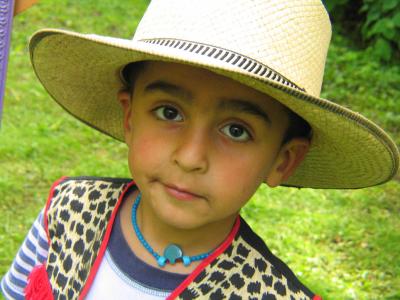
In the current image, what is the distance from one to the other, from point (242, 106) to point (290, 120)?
18cm

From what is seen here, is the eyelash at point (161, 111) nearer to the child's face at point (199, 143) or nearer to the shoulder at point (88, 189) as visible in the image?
the child's face at point (199, 143)

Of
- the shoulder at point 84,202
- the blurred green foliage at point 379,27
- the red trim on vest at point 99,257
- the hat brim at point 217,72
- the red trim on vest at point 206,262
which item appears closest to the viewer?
the hat brim at point 217,72

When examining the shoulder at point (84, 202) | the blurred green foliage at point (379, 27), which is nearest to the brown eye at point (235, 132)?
the shoulder at point (84, 202)

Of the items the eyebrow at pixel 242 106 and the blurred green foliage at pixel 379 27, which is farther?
the blurred green foliage at pixel 379 27

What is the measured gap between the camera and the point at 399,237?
3803mm

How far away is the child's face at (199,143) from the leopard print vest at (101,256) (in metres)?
0.17

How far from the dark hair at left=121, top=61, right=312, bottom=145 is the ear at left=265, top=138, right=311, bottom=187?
2cm

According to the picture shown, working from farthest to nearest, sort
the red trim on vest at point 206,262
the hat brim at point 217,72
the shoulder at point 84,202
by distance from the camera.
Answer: the shoulder at point 84,202, the red trim on vest at point 206,262, the hat brim at point 217,72

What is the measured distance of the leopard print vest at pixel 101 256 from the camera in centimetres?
176

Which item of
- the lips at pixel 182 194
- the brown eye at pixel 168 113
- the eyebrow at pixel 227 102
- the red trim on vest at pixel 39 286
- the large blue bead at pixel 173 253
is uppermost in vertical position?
the eyebrow at pixel 227 102

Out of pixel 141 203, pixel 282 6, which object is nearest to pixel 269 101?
pixel 282 6

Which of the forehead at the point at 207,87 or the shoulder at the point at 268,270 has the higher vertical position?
the forehead at the point at 207,87

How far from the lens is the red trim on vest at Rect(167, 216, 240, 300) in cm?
175

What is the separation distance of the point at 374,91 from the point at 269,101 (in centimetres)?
428
